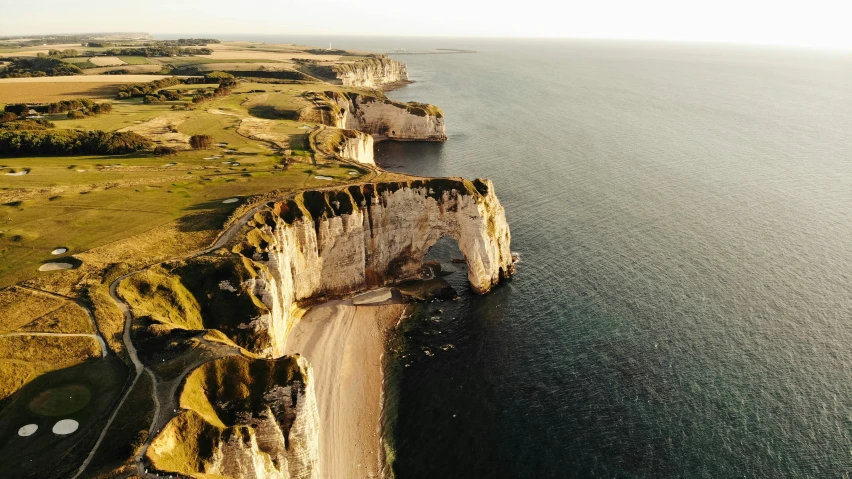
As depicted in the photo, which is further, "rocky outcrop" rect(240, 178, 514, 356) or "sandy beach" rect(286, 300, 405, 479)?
"rocky outcrop" rect(240, 178, 514, 356)

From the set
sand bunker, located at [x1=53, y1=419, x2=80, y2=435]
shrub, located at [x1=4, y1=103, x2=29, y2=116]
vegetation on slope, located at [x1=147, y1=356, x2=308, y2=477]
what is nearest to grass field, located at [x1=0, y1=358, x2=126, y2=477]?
sand bunker, located at [x1=53, y1=419, x2=80, y2=435]

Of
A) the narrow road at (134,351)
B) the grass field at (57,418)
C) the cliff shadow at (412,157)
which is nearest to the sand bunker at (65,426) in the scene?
the grass field at (57,418)

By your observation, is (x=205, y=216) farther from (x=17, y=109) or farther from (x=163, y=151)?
(x=17, y=109)

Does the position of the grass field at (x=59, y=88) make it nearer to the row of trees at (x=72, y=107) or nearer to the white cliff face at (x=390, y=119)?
the row of trees at (x=72, y=107)

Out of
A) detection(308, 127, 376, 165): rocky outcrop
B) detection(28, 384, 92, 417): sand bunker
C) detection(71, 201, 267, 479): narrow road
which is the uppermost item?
detection(308, 127, 376, 165): rocky outcrop

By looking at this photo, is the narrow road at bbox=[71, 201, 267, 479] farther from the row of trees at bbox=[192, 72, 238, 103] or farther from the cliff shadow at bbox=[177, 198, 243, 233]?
the row of trees at bbox=[192, 72, 238, 103]

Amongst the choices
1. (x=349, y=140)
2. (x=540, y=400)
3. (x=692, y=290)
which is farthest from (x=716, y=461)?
(x=349, y=140)
